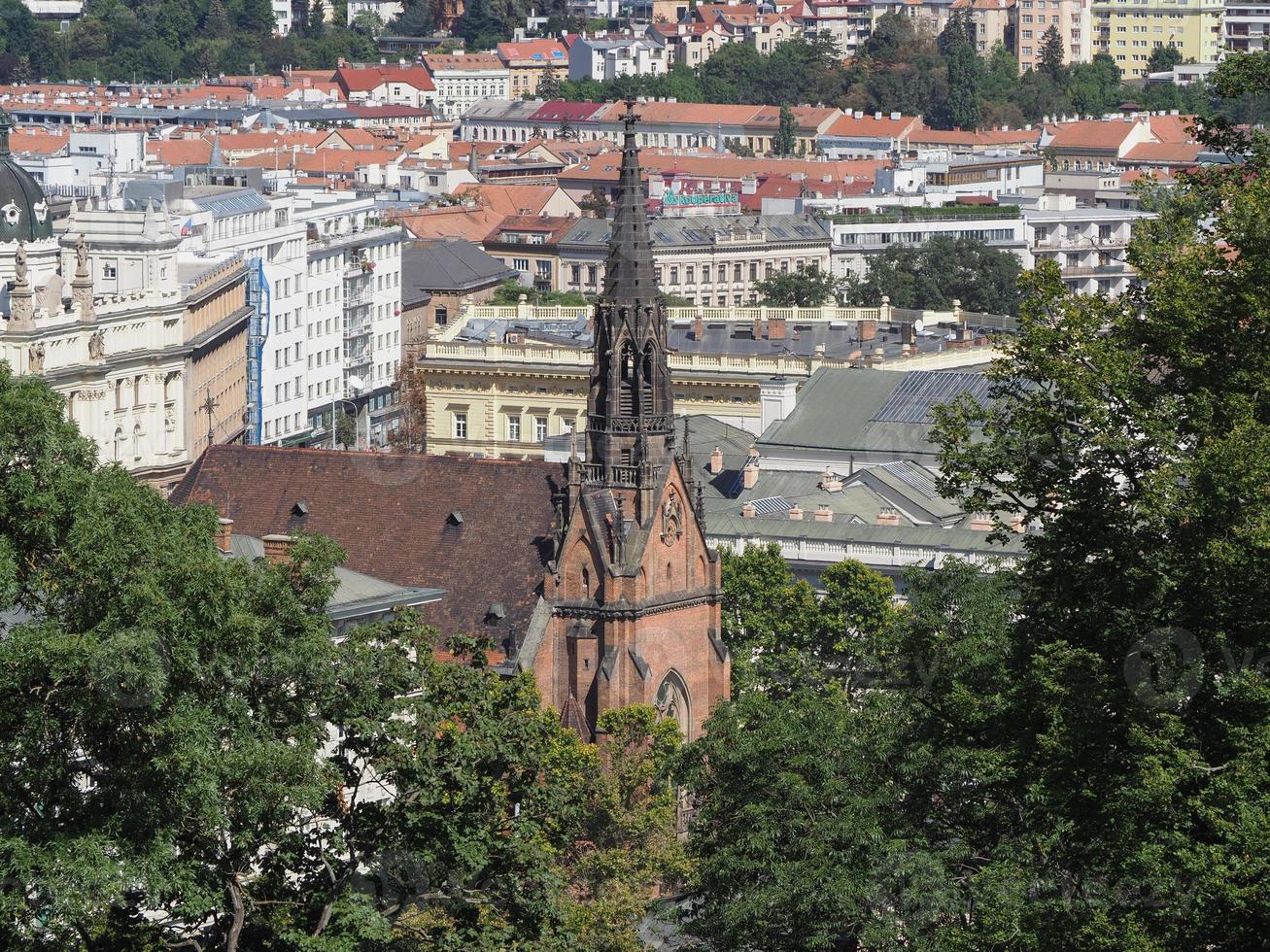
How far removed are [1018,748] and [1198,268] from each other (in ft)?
27.9

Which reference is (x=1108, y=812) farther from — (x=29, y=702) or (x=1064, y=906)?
(x=29, y=702)

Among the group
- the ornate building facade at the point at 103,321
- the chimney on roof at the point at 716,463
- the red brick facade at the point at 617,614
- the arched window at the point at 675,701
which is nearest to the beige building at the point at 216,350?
the ornate building facade at the point at 103,321

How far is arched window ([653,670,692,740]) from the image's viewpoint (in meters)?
92.8

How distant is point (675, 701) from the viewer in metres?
93.6

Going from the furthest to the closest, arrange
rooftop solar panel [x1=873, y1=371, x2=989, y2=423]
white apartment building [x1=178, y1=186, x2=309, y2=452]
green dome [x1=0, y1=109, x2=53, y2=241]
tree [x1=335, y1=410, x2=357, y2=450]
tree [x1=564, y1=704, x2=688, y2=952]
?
tree [x1=335, y1=410, x2=357, y2=450] < white apartment building [x1=178, y1=186, x2=309, y2=452] < green dome [x1=0, y1=109, x2=53, y2=241] < rooftop solar panel [x1=873, y1=371, x2=989, y2=423] < tree [x1=564, y1=704, x2=688, y2=952]

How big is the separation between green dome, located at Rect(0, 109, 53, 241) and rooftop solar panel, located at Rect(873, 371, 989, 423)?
111 ft

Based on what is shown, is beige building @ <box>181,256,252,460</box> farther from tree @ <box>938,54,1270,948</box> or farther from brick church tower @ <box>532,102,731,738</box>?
tree @ <box>938,54,1270,948</box>

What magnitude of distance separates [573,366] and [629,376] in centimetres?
6120

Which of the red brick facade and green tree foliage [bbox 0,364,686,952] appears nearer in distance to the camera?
green tree foliage [bbox 0,364,686,952]

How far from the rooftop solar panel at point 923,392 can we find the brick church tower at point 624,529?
4038 cm

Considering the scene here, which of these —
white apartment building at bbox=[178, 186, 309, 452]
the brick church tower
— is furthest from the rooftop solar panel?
white apartment building at bbox=[178, 186, 309, 452]

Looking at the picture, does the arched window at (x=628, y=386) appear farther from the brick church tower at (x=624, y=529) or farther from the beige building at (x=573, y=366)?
the beige building at (x=573, y=366)

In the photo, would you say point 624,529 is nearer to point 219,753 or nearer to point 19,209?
point 219,753

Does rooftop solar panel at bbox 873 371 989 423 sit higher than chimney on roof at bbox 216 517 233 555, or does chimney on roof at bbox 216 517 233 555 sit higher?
chimney on roof at bbox 216 517 233 555
